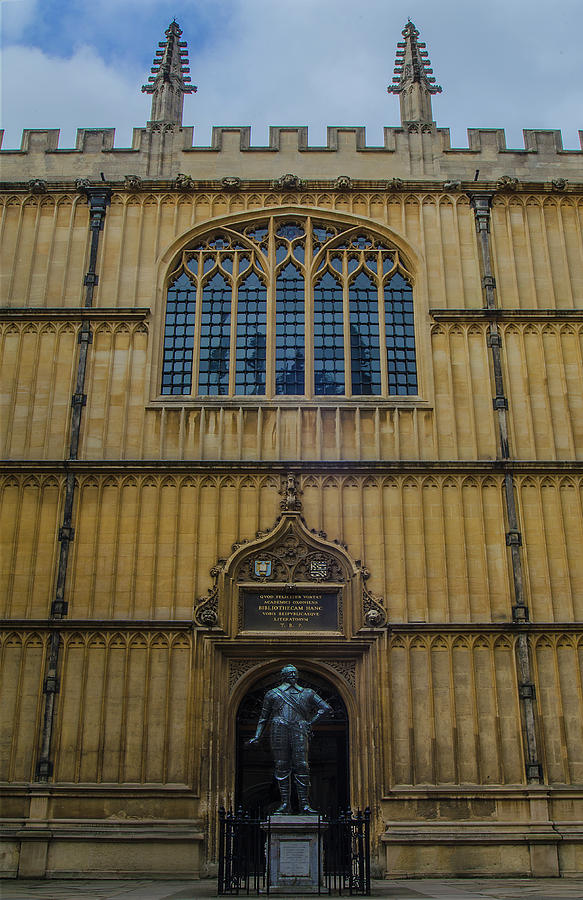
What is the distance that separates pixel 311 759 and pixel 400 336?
26.4ft

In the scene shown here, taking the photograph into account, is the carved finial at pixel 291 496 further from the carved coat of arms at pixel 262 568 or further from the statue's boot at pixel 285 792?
the statue's boot at pixel 285 792

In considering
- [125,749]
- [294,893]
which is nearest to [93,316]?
[125,749]

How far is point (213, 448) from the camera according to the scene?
16125 millimetres

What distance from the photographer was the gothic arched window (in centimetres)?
1692

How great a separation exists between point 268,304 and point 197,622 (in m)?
A: 6.37

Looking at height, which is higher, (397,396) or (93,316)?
(93,316)

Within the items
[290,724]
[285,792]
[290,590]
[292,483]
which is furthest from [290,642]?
[285,792]

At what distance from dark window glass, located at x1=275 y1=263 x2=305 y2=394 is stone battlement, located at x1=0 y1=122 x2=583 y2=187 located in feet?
Answer: 7.77

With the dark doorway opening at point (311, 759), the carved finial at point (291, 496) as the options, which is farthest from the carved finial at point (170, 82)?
the dark doorway opening at point (311, 759)

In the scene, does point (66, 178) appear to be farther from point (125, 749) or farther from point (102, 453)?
point (125, 749)

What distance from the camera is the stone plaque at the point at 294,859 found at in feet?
35.2

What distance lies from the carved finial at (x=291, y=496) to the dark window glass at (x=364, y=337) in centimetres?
232

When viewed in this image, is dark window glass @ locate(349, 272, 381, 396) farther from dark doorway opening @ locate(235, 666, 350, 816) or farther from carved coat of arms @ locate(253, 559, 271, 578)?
dark doorway opening @ locate(235, 666, 350, 816)

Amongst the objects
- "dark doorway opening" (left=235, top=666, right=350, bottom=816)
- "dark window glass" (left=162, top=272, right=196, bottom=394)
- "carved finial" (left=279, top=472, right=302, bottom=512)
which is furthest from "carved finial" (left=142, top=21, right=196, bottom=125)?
"dark doorway opening" (left=235, top=666, right=350, bottom=816)
